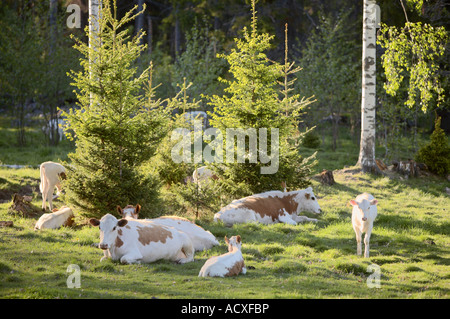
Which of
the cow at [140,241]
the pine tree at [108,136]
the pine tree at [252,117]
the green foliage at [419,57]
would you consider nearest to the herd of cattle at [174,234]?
the cow at [140,241]

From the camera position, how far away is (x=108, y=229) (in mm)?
9289

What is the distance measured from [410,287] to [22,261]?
6274mm

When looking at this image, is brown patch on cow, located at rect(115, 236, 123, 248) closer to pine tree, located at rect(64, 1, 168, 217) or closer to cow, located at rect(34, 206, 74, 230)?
pine tree, located at rect(64, 1, 168, 217)

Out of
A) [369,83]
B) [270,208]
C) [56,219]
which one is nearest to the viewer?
[56,219]

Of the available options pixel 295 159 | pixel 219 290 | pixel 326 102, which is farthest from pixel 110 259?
pixel 326 102

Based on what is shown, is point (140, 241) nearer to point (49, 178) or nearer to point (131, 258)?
point (131, 258)

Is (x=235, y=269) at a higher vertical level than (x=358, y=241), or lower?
lower

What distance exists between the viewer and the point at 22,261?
8.98 metres

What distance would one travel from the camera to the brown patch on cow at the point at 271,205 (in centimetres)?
1351

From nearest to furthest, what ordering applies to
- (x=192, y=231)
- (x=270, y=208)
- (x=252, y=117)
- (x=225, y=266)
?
(x=225, y=266) < (x=192, y=231) < (x=270, y=208) < (x=252, y=117)

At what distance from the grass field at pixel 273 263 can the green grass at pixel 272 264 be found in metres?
0.02

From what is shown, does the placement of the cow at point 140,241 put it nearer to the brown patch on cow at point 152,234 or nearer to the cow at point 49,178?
the brown patch on cow at point 152,234

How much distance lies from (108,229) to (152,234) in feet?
2.92

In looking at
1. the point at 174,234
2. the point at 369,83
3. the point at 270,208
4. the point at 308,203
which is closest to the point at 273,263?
the point at 174,234
